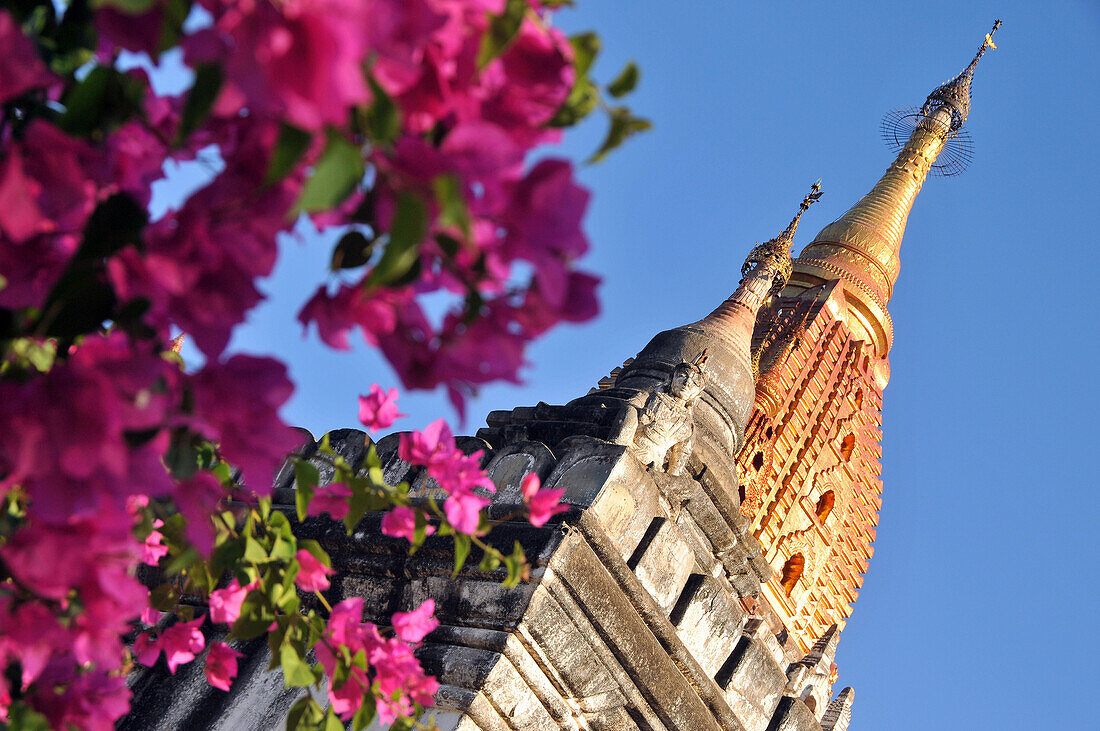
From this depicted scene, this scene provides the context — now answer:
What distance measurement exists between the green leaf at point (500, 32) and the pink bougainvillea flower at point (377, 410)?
6.33 feet

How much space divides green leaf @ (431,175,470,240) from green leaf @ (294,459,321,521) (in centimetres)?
130

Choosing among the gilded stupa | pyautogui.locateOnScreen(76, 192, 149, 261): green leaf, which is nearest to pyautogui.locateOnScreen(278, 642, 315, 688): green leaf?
the gilded stupa

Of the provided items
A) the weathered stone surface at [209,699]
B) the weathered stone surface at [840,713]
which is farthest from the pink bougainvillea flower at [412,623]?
the weathered stone surface at [840,713]

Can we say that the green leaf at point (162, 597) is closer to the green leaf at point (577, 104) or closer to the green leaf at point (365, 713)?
the green leaf at point (365, 713)

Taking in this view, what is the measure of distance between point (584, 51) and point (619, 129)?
0.44ft

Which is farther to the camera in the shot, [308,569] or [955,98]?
[955,98]

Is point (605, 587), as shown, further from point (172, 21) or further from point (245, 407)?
point (172, 21)

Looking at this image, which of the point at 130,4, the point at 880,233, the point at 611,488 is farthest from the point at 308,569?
the point at 880,233

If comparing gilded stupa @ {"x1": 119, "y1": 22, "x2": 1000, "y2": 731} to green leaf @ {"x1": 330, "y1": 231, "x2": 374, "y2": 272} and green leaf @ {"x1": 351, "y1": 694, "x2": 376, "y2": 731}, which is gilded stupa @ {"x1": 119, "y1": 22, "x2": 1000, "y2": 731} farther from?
green leaf @ {"x1": 330, "y1": 231, "x2": 374, "y2": 272}

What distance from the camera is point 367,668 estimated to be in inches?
111

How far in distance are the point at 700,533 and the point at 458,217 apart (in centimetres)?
445

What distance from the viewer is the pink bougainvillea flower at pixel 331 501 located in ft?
9.03

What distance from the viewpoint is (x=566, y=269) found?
4.88 ft

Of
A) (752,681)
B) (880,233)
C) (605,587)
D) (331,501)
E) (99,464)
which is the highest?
(880,233)
